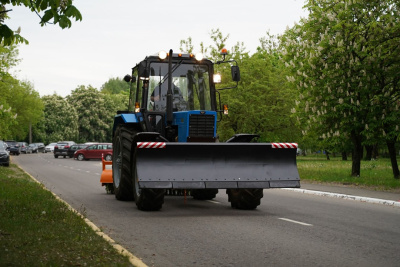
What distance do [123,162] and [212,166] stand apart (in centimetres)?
247

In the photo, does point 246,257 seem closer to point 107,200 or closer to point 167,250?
point 167,250

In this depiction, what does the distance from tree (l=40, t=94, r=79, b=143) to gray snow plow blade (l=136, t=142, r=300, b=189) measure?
91.6 metres

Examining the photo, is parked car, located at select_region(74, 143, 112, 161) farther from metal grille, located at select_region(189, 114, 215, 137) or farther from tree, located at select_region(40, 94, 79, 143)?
tree, located at select_region(40, 94, 79, 143)

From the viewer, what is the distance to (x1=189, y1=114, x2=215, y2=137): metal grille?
13.5 metres

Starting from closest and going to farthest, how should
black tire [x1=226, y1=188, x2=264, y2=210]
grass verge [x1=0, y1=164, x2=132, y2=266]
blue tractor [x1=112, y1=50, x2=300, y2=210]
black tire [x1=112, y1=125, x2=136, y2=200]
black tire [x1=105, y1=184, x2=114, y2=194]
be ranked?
grass verge [x1=0, y1=164, x2=132, y2=266], blue tractor [x1=112, y1=50, x2=300, y2=210], black tire [x1=226, y1=188, x2=264, y2=210], black tire [x1=112, y1=125, x2=136, y2=200], black tire [x1=105, y1=184, x2=114, y2=194]

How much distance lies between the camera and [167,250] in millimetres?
8281

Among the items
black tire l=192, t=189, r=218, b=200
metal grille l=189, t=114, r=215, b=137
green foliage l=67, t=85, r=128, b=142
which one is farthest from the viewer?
green foliage l=67, t=85, r=128, b=142

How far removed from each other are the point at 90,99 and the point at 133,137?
92738 millimetres

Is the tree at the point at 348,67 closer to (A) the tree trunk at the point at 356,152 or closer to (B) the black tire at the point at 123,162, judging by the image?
(A) the tree trunk at the point at 356,152

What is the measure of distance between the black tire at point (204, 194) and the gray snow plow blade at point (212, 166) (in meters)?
3.12

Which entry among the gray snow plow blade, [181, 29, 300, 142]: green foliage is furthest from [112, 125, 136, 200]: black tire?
[181, 29, 300, 142]: green foliage

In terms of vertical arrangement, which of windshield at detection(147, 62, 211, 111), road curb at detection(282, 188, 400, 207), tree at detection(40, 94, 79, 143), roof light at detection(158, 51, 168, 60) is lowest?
road curb at detection(282, 188, 400, 207)

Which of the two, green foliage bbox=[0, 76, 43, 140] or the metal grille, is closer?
the metal grille

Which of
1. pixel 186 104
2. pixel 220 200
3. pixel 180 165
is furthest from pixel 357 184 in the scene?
pixel 180 165
